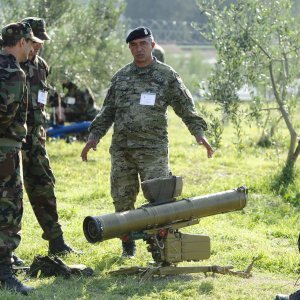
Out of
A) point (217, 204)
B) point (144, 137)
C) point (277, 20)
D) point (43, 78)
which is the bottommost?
point (217, 204)

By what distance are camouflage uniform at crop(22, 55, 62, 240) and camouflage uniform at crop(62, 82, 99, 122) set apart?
10450 mm

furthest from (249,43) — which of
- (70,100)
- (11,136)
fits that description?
(11,136)

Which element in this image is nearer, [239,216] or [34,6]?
[239,216]

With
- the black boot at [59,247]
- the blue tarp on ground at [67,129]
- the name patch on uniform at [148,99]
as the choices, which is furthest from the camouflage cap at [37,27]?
the blue tarp on ground at [67,129]

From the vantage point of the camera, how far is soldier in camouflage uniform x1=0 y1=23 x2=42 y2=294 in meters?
6.48

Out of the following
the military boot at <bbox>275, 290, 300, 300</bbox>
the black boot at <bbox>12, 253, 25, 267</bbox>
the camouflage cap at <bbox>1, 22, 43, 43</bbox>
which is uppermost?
the camouflage cap at <bbox>1, 22, 43, 43</bbox>

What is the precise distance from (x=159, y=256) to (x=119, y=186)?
1.14 meters

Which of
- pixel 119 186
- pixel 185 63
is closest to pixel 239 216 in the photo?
pixel 119 186

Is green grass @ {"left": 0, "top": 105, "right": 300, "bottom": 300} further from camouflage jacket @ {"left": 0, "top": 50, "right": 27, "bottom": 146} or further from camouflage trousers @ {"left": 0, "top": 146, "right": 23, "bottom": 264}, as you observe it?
camouflage jacket @ {"left": 0, "top": 50, "right": 27, "bottom": 146}

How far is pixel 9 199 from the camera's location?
21.9ft

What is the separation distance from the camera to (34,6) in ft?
56.9

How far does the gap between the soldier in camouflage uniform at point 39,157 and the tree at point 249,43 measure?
5243mm

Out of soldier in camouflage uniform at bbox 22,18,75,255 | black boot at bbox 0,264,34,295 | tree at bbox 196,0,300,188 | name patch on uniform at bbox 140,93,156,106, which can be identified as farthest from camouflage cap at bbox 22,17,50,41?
tree at bbox 196,0,300,188

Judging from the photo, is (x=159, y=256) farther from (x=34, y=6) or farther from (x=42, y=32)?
(x=34, y=6)
